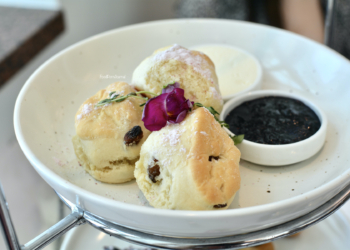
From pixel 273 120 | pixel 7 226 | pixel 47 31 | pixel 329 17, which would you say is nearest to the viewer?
pixel 7 226

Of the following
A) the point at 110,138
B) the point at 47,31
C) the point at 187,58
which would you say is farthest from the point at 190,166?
the point at 47,31

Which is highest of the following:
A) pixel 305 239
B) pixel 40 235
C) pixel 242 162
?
pixel 40 235

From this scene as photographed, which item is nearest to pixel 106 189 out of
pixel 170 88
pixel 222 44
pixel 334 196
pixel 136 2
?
pixel 170 88

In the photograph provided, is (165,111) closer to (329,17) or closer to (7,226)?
(7,226)

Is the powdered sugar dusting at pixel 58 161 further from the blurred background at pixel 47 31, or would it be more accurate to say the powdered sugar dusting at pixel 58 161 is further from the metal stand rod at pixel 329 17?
the metal stand rod at pixel 329 17

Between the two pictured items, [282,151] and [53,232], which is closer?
[53,232]

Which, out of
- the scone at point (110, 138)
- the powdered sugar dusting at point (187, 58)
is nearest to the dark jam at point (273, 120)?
the powdered sugar dusting at point (187, 58)
